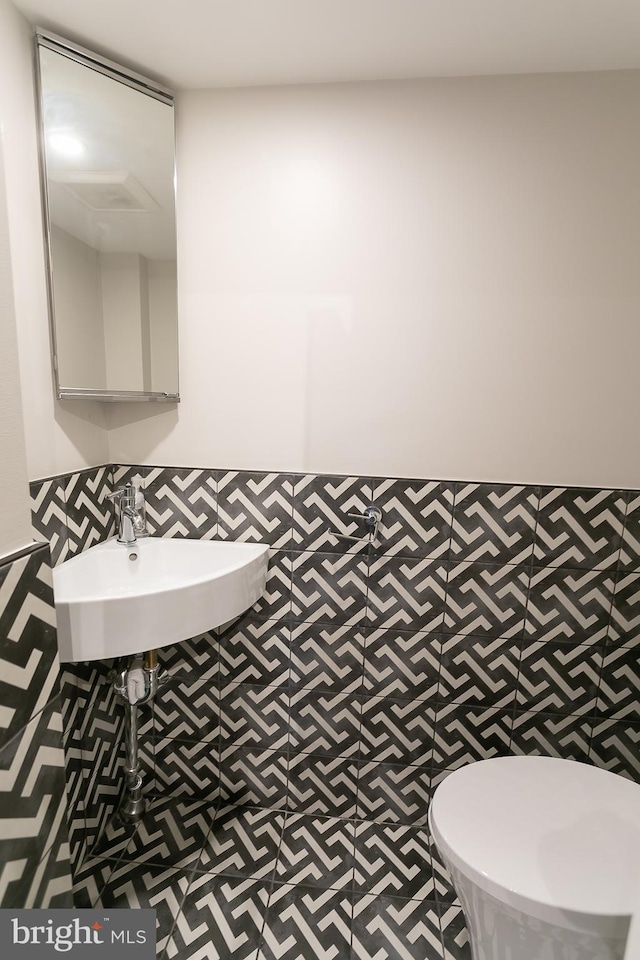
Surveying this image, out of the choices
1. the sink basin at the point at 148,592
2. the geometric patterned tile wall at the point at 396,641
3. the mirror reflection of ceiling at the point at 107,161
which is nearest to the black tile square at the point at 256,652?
the geometric patterned tile wall at the point at 396,641

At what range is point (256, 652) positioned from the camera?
1652 millimetres

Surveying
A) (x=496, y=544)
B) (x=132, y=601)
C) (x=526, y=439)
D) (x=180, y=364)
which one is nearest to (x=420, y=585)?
(x=496, y=544)

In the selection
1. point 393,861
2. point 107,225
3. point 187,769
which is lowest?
point 393,861

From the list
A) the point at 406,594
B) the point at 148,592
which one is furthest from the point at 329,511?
the point at 148,592

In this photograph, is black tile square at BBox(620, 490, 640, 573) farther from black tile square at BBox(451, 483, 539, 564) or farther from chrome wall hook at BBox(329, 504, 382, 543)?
chrome wall hook at BBox(329, 504, 382, 543)

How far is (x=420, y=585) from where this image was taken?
1.56 metres

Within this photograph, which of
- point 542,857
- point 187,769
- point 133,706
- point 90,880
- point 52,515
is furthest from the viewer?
point 187,769

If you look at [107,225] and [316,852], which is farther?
[316,852]

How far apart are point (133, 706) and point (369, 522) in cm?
92

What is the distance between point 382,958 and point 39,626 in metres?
1.28

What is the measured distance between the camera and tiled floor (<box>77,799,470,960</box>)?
4.21 ft

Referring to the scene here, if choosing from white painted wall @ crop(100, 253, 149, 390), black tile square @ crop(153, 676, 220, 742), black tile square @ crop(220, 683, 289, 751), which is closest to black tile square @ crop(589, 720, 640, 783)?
black tile square @ crop(220, 683, 289, 751)

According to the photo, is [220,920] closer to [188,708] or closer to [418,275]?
[188,708]

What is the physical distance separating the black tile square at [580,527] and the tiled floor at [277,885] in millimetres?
1042
